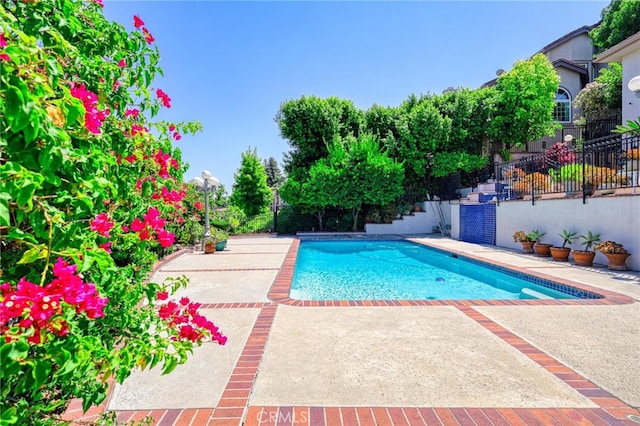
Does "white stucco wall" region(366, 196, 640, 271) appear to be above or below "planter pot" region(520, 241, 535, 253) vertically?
above

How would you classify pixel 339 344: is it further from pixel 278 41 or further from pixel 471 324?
pixel 278 41

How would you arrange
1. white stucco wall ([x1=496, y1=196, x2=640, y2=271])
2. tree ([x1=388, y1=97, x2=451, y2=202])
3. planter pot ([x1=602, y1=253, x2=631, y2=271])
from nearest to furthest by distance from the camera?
planter pot ([x1=602, y1=253, x2=631, y2=271])
white stucco wall ([x1=496, y1=196, x2=640, y2=271])
tree ([x1=388, y1=97, x2=451, y2=202])

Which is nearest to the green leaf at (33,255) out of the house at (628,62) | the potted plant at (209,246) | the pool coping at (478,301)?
the pool coping at (478,301)

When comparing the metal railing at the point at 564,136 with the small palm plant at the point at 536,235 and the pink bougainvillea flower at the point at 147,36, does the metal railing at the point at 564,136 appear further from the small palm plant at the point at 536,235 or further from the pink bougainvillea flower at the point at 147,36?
the pink bougainvillea flower at the point at 147,36

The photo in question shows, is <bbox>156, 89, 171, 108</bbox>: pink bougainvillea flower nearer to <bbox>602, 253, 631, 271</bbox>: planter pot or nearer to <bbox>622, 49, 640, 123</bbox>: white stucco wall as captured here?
<bbox>602, 253, 631, 271</bbox>: planter pot

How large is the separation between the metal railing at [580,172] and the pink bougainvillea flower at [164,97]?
10.3m

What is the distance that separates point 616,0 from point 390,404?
33117mm

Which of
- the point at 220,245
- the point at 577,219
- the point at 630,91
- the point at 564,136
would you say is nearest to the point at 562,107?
the point at 564,136

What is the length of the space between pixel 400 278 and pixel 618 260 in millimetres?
5005

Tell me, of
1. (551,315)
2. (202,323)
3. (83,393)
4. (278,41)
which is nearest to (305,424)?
(202,323)

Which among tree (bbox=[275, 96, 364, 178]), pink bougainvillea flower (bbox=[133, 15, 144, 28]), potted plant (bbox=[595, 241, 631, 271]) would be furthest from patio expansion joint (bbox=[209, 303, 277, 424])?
tree (bbox=[275, 96, 364, 178])

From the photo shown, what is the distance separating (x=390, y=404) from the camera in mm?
2598

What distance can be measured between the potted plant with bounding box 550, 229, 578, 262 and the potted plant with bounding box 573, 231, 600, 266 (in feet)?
1.42

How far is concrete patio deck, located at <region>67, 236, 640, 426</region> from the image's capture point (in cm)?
250
